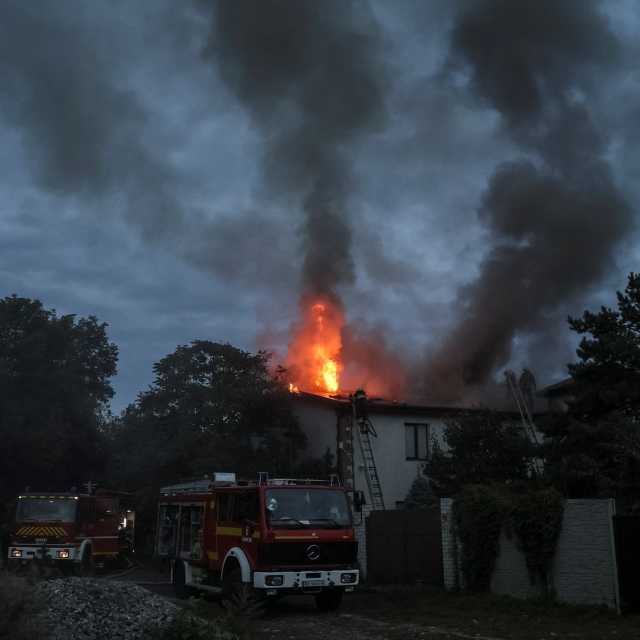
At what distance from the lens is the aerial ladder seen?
27953 millimetres

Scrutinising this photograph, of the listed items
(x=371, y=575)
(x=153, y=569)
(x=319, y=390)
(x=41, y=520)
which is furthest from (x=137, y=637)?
(x=319, y=390)

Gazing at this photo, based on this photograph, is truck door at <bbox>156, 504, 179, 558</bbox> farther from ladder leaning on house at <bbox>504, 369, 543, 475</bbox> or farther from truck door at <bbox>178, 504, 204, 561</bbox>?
ladder leaning on house at <bbox>504, 369, 543, 475</bbox>

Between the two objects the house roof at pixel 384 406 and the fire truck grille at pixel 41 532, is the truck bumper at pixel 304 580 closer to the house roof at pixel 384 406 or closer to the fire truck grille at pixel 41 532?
the fire truck grille at pixel 41 532

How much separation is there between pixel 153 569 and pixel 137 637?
18968 mm

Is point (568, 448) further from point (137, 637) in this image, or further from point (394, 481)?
point (137, 637)

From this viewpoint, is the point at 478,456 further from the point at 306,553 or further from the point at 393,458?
the point at 306,553

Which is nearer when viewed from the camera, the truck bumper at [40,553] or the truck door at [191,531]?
the truck door at [191,531]

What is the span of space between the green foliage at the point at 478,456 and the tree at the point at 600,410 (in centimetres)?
201

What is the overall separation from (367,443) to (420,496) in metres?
3.32

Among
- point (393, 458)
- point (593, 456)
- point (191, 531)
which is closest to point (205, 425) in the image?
point (393, 458)

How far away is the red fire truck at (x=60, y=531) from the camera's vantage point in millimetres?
20719

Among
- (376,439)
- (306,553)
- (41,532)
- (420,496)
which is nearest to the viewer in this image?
(306,553)

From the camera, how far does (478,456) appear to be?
24.6m

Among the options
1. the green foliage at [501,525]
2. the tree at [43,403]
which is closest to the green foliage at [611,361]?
the green foliage at [501,525]
